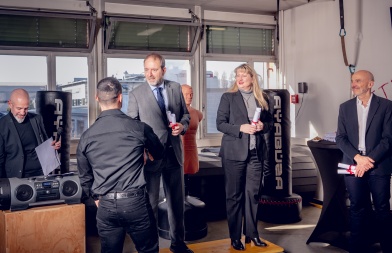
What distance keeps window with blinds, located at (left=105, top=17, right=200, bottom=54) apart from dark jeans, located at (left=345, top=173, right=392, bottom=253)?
3.47 meters

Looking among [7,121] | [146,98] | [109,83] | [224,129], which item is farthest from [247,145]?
[7,121]

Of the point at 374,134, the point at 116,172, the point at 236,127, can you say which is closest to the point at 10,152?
the point at 116,172

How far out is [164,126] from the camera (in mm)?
3295

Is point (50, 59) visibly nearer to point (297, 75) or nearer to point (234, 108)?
point (234, 108)

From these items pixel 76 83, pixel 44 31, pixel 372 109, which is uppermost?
pixel 44 31

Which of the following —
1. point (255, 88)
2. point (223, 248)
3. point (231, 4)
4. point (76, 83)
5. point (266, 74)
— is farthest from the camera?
point (266, 74)

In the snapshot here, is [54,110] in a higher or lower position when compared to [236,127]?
higher

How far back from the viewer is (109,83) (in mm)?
2551

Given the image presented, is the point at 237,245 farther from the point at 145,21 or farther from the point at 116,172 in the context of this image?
the point at 145,21

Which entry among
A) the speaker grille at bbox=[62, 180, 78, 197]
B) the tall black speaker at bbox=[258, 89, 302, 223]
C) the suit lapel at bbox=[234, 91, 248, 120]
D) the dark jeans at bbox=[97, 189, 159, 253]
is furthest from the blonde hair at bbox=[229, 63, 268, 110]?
the speaker grille at bbox=[62, 180, 78, 197]

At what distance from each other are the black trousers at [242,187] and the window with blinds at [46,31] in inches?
117

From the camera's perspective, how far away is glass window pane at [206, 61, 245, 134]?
657 centimetres

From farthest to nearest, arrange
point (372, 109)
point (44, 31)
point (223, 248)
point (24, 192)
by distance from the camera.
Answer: point (44, 31), point (223, 248), point (372, 109), point (24, 192)

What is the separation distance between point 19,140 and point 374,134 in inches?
111
